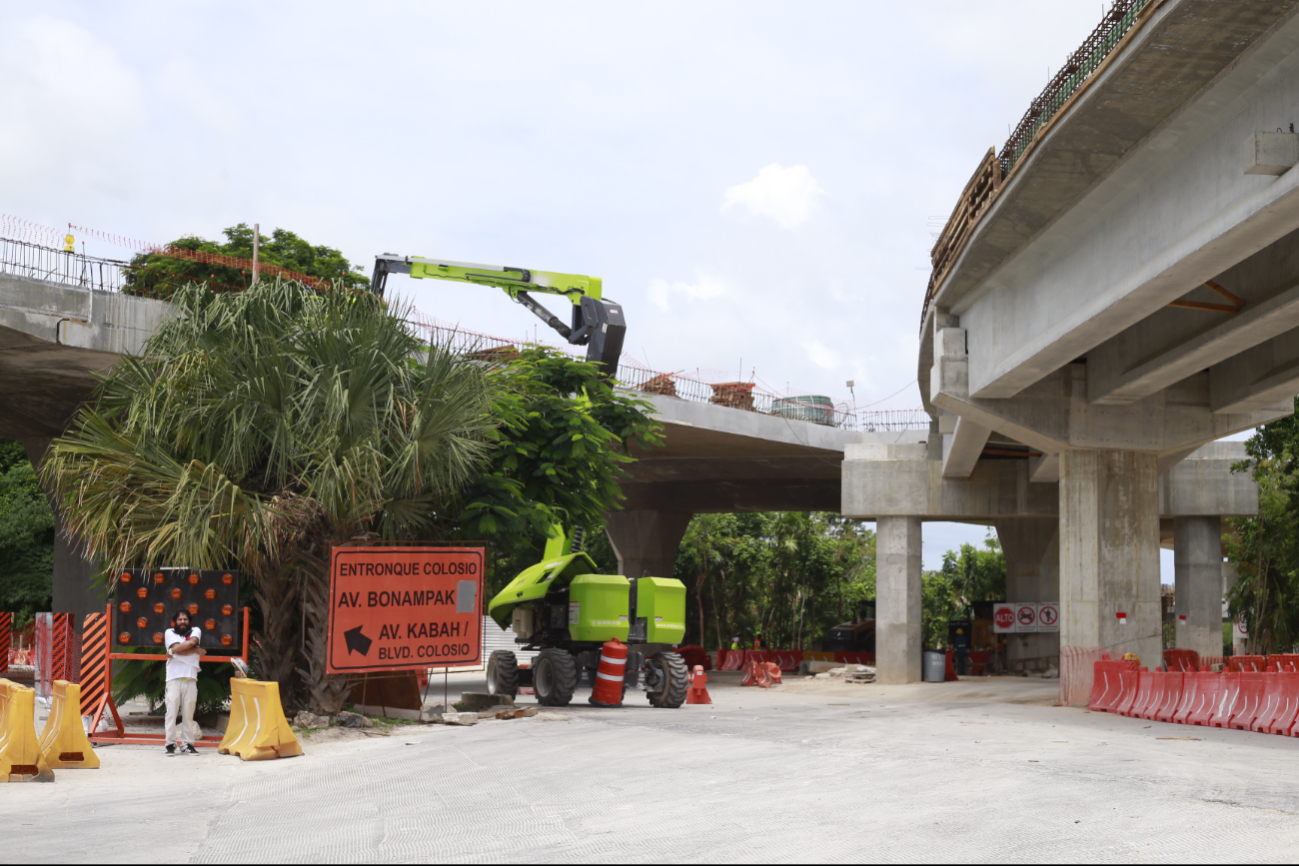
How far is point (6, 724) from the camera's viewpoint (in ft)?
36.7

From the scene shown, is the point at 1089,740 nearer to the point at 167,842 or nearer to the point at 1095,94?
the point at 1095,94

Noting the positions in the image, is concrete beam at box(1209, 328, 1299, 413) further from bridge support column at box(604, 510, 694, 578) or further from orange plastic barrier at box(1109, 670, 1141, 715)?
bridge support column at box(604, 510, 694, 578)

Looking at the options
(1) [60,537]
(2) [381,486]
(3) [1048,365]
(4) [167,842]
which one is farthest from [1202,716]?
(1) [60,537]

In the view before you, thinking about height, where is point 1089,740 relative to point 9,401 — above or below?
below

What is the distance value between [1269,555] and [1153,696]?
64.2 ft

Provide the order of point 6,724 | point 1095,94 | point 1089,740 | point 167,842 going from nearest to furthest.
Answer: point 167,842 → point 6,724 → point 1095,94 → point 1089,740

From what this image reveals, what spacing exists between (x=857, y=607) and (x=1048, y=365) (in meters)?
38.2

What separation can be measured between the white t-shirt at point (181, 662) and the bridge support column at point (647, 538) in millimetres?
34990

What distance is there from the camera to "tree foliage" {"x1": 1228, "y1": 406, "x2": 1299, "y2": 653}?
103 feet

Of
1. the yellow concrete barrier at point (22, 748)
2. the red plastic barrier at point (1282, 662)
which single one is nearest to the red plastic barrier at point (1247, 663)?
the red plastic barrier at point (1282, 662)

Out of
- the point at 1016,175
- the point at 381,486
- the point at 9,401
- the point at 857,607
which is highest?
the point at 1016,175

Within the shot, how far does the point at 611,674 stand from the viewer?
20469 millimetres

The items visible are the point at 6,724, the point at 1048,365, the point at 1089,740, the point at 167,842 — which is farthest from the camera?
the point at 1048,365

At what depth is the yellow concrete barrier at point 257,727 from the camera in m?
12.6
